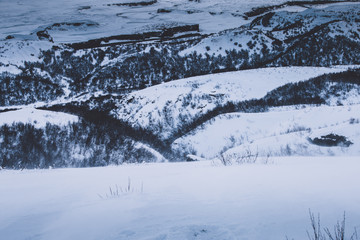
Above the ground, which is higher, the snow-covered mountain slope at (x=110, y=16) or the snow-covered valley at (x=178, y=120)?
the snow-covered mountain slope at (x=110, y=16)

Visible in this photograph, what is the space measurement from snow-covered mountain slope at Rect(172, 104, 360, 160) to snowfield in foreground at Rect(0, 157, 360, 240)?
7697mm

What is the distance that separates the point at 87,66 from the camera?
35.8 meters

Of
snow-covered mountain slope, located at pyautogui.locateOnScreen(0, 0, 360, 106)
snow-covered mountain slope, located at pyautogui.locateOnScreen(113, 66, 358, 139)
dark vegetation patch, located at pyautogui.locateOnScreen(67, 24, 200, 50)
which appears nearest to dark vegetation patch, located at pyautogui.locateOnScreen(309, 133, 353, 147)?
snow-covered mountain slope, located at pyautogui.locateOnScreen(113, 66, 358, 139)

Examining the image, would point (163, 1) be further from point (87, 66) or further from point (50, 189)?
point (50, 189)

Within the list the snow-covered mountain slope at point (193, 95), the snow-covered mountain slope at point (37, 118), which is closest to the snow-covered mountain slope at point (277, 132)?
the snow-covered mountain slope at point (193, 95)

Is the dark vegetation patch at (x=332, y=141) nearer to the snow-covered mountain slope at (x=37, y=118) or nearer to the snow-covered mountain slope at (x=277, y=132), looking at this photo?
the snow-covered mountain slope at (x=277, y=132)

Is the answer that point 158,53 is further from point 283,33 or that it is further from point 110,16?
point 283,33

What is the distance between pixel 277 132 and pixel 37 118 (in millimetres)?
22508

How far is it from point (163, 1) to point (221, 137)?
44.2m

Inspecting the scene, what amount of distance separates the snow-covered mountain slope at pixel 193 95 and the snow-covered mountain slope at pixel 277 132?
11.9 ft

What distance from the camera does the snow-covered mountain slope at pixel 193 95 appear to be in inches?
974

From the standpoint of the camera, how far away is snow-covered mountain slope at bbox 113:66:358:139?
24750mm

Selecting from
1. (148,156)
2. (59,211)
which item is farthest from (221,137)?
(59,211)

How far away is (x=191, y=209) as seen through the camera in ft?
7.47
